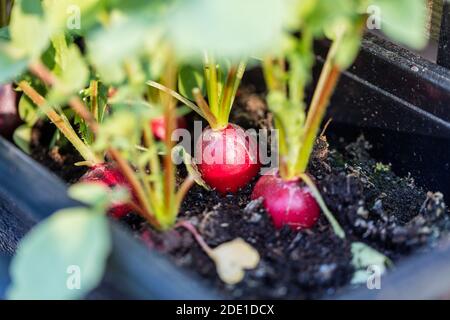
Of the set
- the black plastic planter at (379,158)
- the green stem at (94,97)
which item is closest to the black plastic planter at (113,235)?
the black plastic planter at (379,158)

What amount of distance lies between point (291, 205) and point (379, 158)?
0.91 ft

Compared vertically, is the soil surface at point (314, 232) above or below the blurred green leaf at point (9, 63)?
below

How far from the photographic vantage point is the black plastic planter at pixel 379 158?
706 mm

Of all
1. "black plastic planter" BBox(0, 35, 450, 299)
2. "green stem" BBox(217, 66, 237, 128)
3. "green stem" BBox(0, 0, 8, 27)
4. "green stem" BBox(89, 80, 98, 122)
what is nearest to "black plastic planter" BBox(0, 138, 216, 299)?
"black plastic planter" BBox(0, 35, 450, 299)

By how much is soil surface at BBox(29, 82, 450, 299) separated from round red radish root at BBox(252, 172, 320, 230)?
0.03 feet

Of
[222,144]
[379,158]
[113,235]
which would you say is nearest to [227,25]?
[113,235]

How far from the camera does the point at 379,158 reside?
1083 millimetres

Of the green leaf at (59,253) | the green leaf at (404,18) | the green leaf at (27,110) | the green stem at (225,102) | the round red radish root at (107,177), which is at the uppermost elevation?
the green leaf at (27,110)

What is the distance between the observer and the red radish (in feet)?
3.96

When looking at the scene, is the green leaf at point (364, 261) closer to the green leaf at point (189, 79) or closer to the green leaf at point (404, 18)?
the green leaf at point (404, 18)

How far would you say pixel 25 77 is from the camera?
3.32ft

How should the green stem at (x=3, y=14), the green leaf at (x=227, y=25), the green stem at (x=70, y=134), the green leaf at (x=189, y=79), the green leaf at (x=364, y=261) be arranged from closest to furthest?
the green leaf at (x=227, y=25) → the green leaf at (x=364, y=261) → the green stem at (x=70, y=134) → the green leaf at (x=189, y=79) → the green stem at (x=3, y=14)

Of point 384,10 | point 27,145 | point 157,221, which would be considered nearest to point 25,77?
point 27,145

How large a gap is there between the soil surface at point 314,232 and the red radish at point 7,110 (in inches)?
14.7
